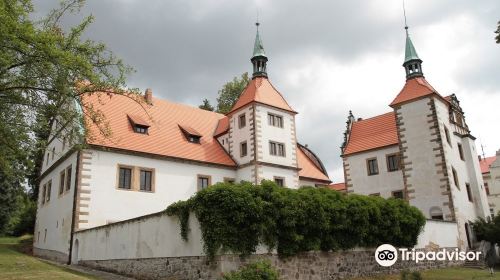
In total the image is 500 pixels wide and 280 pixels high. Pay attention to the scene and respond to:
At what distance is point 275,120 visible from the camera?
111 feet

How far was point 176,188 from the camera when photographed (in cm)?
2858

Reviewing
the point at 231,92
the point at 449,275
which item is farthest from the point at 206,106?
the point at 449,275

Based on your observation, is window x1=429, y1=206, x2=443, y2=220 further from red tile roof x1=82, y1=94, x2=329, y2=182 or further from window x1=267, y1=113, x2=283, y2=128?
window x1=267, y1=113, x2=283, y2=128

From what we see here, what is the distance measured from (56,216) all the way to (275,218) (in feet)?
A: 59.1

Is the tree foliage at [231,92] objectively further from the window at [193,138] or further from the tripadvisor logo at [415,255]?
the tripadvisor logo at [415,255]

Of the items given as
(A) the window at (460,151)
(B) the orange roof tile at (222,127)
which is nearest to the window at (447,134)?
(A) the window at (460,151)

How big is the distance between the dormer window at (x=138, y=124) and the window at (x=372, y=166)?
17258mm

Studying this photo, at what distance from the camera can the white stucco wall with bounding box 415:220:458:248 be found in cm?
2451

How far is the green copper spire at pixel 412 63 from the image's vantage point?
113 ft

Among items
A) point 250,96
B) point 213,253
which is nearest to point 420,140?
point 250,96

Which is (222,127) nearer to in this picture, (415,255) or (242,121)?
(242,121)

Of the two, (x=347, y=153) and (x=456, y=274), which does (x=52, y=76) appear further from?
(x=347, y=153)

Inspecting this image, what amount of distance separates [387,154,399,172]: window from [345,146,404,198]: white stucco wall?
0.75 feet

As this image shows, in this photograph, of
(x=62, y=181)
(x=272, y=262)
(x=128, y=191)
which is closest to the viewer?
(x=272, y=262)
